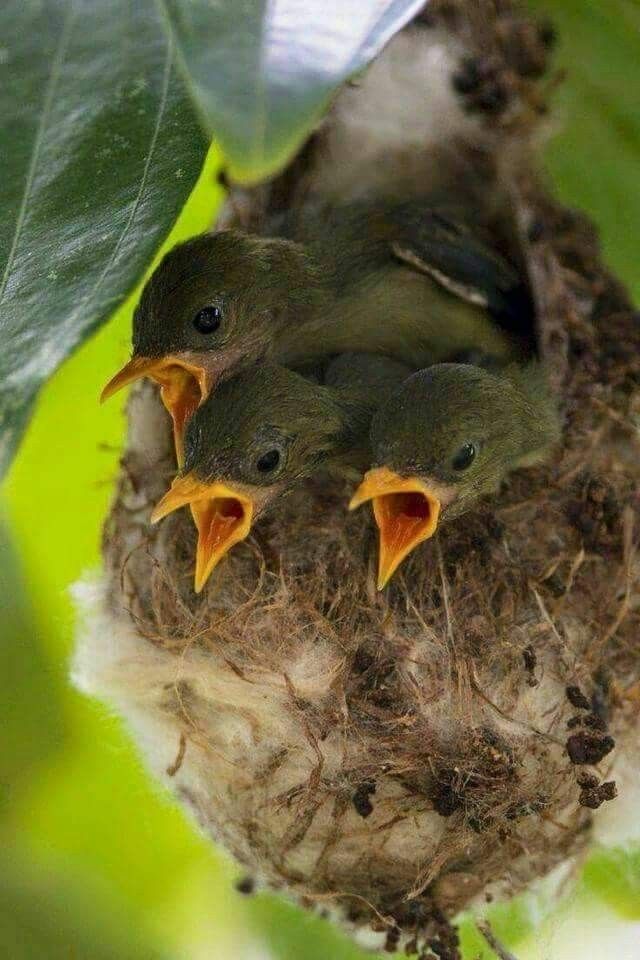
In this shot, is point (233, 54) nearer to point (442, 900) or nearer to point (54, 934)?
point (442, 900)

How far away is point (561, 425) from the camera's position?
207 centimetres

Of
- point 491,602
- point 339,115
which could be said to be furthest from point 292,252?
point 491,602

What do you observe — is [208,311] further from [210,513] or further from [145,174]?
[145,174]

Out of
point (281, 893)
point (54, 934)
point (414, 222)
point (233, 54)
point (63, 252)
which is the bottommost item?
point (54, 934)

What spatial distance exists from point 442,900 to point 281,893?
26cm

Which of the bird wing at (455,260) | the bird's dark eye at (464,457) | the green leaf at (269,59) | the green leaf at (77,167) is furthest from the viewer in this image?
the bird wing at (455,260)

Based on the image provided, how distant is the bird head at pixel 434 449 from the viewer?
1725mm

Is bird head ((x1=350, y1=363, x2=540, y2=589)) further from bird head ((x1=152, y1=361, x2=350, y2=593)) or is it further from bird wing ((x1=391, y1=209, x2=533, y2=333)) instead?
bird wing ((x1=391, y1=209, x2=533, y2=333))

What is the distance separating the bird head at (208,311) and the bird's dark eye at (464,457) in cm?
37

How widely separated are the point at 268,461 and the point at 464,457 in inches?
11.2

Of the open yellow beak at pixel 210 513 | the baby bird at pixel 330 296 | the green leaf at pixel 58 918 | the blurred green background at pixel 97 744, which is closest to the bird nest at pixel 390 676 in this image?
the open yellow beak at pixel 210 513

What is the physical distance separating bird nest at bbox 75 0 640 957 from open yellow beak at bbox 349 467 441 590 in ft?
0.34

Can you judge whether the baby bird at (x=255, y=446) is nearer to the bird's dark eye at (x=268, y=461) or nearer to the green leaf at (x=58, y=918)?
the bird's dark eye at (x=268, y=461)

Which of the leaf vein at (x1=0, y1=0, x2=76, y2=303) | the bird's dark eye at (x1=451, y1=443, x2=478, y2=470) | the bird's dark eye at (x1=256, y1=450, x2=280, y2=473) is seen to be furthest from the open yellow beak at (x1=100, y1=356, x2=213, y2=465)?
the leaf vein at (x1=0, y1=0, x2=76, y2=303)
